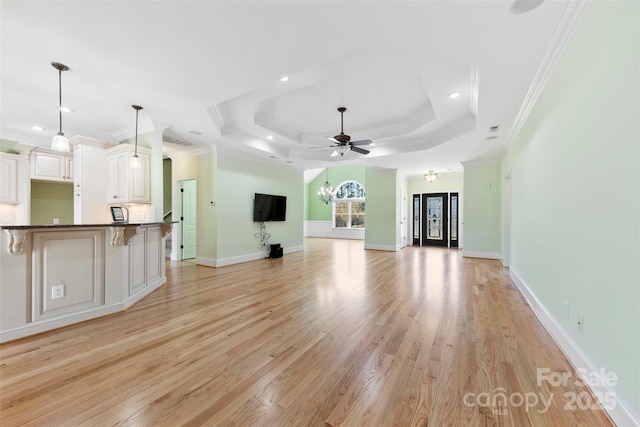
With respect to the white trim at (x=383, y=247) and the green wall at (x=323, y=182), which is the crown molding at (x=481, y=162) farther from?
the green wall at (x=323, y=182)

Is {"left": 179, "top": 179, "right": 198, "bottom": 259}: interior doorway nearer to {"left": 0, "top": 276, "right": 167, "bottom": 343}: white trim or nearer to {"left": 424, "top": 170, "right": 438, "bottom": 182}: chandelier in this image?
{"left": 0, "top": 276, "right": 167, "bottom": 343}: white trim

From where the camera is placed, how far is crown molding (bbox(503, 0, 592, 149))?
1.86m

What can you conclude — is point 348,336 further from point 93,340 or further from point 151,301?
point 151,301

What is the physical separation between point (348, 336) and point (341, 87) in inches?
123

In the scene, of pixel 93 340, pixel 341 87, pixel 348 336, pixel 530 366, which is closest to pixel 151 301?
pixel 93 340

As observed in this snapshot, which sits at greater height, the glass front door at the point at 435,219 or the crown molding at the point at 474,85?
the crown molding at the point at 474,85

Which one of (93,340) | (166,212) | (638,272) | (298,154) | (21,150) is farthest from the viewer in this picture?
(166,212)

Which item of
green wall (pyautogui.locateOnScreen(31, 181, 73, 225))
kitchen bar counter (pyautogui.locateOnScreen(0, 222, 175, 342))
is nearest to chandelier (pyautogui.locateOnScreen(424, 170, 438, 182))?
kitchen bar counter (pyautogui.locateOnScreen(0, 222, 175, 342))

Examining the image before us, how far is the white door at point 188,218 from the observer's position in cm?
650

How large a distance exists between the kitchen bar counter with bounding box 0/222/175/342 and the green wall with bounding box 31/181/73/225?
12.6 feet

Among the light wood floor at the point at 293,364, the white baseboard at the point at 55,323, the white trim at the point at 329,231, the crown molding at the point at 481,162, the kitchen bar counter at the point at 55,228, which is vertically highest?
the crown molding at the point at 481,162

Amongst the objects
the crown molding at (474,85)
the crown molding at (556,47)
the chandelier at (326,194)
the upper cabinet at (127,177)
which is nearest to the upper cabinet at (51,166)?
the upper cabinet at (127,177)

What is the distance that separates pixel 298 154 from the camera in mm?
6680

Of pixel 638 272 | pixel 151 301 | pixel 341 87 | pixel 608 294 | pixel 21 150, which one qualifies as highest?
pixel 341 87
